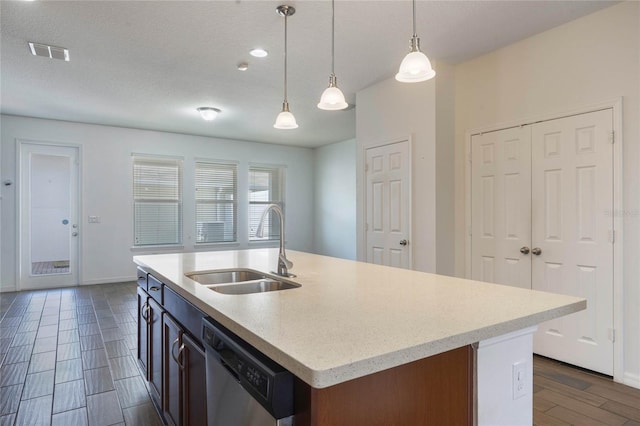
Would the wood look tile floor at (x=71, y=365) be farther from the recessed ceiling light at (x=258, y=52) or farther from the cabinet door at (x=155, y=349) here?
the recessed ceiling light at (x=258, y=52)

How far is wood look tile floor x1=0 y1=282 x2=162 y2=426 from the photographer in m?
2.26

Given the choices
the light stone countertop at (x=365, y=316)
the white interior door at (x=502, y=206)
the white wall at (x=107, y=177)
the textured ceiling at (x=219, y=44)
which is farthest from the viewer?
the white wall at (x=107, y=177)

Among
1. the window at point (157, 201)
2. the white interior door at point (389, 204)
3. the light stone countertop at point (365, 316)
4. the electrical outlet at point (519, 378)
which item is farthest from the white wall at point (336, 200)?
the electrical outlet at point (519, 378)

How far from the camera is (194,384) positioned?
1561mm

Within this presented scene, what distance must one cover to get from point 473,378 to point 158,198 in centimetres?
650

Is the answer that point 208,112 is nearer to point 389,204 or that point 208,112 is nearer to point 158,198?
point 158,198

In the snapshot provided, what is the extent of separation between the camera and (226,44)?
322cm

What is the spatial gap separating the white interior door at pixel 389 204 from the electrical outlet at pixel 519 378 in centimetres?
254

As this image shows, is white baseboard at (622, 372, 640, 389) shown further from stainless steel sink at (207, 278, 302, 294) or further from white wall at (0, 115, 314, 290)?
white wall at (0, 115, 314, 290)

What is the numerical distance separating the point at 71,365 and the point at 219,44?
2879 millimetres

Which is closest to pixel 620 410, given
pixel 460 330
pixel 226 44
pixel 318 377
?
pixel 460 330

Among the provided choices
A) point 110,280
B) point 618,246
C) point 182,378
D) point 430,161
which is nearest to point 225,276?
point 182,378

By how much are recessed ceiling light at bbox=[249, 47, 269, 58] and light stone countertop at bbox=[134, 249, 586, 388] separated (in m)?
2.25

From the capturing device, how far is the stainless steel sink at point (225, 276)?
2.09 metres
